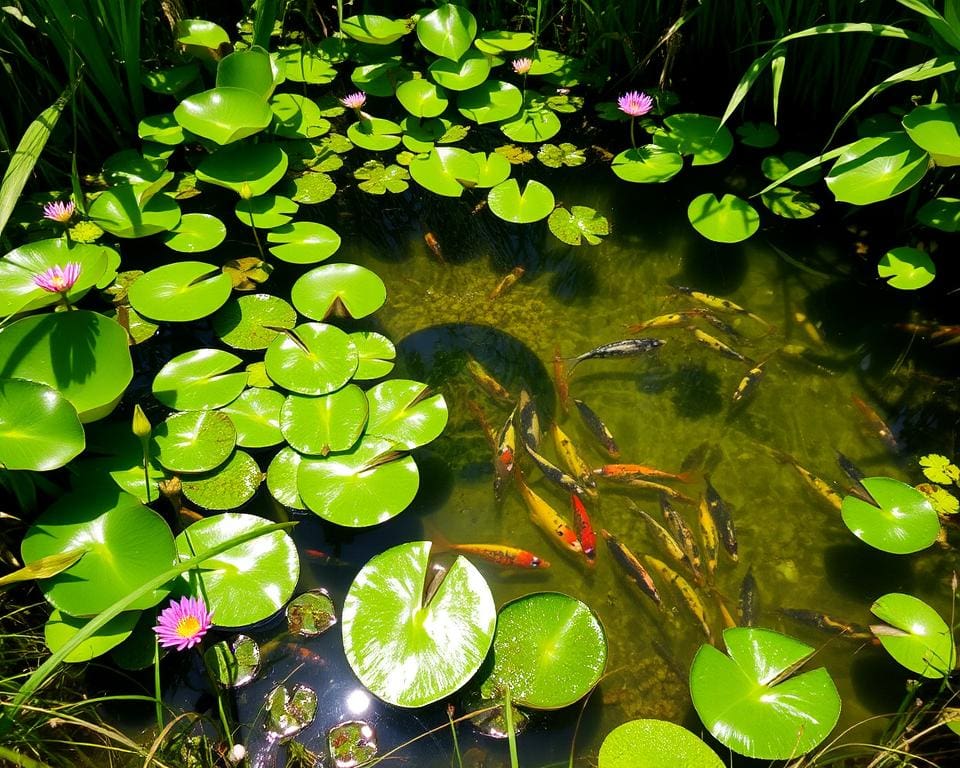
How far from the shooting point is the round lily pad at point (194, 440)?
211cm

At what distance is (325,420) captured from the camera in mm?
2219

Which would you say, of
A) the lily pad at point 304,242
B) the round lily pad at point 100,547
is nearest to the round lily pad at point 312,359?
the lily pad at point 304,242

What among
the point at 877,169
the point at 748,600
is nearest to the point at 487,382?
the point at 748,600

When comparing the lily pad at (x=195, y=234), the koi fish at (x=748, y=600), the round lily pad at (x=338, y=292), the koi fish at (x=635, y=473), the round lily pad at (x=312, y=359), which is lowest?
the koi fish at (x=748, y=600)

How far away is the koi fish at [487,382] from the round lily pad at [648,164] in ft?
4.14

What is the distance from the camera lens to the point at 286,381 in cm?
228

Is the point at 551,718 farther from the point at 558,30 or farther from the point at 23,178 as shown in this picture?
the point at 558,30

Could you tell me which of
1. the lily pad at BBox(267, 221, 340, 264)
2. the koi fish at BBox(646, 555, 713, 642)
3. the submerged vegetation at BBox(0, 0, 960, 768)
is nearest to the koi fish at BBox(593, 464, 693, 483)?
the submerged vegetation at BBox(0, 0, 960, 768)

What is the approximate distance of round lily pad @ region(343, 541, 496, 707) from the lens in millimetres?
1731

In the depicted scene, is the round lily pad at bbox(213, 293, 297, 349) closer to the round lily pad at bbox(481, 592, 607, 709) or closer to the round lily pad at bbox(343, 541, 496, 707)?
the round lily pad at bbox(343, 541, 496, 707)

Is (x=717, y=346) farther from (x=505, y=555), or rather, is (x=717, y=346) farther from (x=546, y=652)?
(x=546, y=652)

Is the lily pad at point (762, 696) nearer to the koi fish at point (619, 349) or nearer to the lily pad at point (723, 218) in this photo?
the koi fish at point (619, 349)

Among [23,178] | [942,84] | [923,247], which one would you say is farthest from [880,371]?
[23,178]

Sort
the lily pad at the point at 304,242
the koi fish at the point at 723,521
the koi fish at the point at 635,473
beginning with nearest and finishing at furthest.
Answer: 1. the koi fish at the point at 723,521
2. the koi fish at the point at 635,473
3. the lily pad at the point at 304,242
